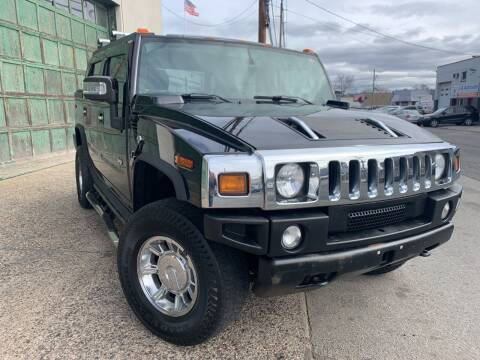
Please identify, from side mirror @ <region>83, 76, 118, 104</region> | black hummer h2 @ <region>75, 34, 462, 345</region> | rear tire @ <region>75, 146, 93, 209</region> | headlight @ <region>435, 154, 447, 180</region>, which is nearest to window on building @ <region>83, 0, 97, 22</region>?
rear tire @ <region>75, 146, 93, 209</region>

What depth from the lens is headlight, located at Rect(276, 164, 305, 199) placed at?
7.02ft

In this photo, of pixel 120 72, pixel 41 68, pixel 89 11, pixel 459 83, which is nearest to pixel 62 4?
pixel 89 11

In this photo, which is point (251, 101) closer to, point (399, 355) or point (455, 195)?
point (455, 195)

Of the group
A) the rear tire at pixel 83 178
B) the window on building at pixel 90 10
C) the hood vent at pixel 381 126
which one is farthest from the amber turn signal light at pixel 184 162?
the window on building at pixel 90 10

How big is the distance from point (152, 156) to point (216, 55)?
1308mm

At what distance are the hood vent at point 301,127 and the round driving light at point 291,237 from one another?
55 centimetres

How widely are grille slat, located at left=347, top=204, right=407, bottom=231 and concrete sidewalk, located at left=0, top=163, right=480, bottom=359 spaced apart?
2.61 ft

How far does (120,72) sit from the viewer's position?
11.6 feet

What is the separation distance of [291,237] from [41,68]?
8890mm

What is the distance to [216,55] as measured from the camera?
11.6 feet

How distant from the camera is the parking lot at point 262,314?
2.56 meters

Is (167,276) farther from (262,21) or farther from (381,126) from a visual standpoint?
(262,21)

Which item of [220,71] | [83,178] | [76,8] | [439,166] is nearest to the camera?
[439,166]

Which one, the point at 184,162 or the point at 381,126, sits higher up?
the point at 381,126
